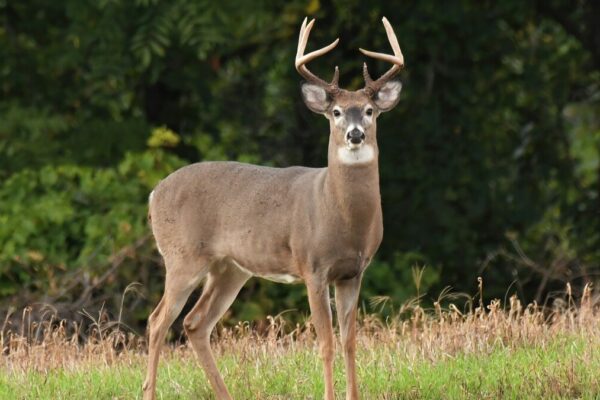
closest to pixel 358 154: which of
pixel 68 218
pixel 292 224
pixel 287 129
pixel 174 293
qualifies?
pixel 292 224

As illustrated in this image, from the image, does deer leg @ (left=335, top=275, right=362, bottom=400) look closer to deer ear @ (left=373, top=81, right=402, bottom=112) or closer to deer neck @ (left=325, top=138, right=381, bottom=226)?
deer neck @ (left=325, top=138, right=381, bottom=226)

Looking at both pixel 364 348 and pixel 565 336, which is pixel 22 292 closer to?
pixel 364 348

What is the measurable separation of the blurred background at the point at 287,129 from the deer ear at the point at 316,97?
4.35 m

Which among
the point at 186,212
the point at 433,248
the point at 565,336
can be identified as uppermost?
the point at 186,212

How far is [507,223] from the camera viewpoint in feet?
46.5

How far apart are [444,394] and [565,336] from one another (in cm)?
144

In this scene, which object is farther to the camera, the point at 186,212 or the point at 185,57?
the point at 185,57

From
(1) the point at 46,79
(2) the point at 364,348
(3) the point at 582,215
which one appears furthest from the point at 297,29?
A: (2) the point at 364,348

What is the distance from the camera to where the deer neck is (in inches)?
283

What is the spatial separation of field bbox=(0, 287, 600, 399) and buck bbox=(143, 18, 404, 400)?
0.71 feet

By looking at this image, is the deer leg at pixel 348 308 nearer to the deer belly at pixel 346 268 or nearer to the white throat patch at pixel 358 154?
the deer belly at pixel 346 268

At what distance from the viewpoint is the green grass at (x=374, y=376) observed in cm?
696

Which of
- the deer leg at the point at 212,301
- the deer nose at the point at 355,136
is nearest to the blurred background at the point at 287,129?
the deer leg at the point at 212,301

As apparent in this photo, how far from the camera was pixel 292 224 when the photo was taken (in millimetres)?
7426
